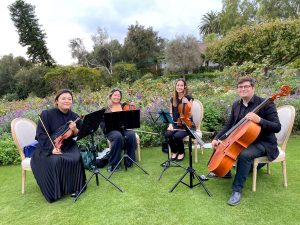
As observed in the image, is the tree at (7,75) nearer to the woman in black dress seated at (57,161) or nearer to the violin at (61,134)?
the woman in black dress seated at (57,161)

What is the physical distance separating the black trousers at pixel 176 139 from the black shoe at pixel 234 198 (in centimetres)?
163

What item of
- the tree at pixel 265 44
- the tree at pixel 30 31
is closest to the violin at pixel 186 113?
the tree at pixel 265 44

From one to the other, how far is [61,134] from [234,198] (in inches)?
95.5

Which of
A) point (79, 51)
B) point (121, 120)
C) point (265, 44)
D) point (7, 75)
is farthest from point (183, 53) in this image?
point (121, 120)

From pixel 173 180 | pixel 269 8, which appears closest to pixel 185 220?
pixel 173 180

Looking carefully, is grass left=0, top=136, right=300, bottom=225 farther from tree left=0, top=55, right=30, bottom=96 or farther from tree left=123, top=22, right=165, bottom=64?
tree left=123, top=22, right=165, bottom=64

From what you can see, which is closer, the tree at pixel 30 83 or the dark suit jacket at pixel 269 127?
the dark suit jacket at pixel 269 127

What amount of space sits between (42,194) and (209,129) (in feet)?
12.3

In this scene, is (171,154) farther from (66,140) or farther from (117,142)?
(66,140)

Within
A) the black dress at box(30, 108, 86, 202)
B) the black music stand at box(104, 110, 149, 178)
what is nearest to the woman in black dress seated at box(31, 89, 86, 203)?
the black dress at box(30, 108, 86, 202)

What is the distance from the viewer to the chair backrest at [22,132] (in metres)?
3.86

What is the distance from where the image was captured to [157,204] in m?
3.34

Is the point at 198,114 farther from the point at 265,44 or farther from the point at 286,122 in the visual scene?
the point at 265,44

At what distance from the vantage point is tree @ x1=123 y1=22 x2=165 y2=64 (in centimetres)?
3119
